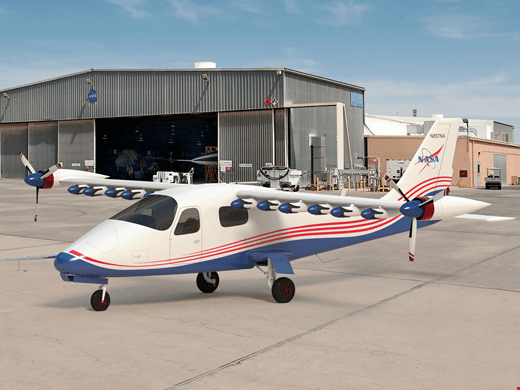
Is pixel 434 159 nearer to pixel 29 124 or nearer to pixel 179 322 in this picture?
pixel 179 322

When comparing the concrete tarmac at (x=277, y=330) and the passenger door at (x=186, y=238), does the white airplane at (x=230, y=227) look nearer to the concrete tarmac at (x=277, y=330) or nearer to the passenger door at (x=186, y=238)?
the passenger door at (x=186, y=238)

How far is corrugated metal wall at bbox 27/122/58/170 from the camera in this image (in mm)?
70312

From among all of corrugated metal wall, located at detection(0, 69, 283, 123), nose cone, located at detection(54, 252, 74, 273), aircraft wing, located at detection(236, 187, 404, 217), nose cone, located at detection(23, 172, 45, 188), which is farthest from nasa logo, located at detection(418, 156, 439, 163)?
corrugated metal wall, located at detection(0, 69, 283, 123)

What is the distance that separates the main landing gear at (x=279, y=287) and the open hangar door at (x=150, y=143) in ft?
180

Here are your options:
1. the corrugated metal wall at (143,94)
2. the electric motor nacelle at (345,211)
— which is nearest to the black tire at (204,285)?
the electric motor nacelle at (345,211)

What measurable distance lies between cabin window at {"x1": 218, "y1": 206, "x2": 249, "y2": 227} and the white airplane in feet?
0.07

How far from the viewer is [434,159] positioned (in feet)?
43.5

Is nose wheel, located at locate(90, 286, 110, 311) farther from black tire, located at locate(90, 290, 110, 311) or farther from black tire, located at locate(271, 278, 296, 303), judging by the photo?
black tire, located at locate(271, 278, 296, 303)

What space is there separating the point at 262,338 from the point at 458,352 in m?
3.13

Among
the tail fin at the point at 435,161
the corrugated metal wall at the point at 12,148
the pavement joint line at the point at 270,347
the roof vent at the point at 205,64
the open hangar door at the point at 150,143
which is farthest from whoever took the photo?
the corrugated metal wall at the point at 12,148

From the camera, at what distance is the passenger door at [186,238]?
10586 mm

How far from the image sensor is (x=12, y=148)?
74.4 m

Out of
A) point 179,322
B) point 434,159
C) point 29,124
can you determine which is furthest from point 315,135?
point 179,322

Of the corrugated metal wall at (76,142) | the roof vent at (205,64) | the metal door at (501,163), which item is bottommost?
the metal door at (501,163)
